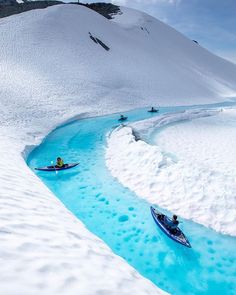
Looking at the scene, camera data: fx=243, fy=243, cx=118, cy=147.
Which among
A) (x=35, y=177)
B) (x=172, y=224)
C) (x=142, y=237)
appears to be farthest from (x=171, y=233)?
→ (x=35, y=177)

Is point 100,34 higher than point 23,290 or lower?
higher

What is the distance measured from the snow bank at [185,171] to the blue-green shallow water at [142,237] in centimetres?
70

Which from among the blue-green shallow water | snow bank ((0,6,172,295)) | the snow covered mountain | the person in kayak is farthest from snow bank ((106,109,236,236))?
the snow covered mountain

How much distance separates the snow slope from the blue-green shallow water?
223cm

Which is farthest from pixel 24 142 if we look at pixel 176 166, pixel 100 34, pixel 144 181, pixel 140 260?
pixel 100 34

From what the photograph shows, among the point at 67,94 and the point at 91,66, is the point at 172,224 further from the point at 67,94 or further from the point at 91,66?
the point at 91,66

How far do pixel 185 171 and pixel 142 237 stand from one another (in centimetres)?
476

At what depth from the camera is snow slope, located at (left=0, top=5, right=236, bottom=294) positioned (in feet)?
15.6

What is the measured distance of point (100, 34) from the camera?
56312 millimetres

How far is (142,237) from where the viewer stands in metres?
10.6

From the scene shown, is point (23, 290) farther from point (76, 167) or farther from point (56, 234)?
point (76, 167)

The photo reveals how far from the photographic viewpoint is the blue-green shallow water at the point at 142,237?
28.7ft

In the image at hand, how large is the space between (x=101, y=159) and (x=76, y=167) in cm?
228

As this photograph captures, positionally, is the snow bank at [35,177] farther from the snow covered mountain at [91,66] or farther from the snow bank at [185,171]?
the snow bank at [185,171]
